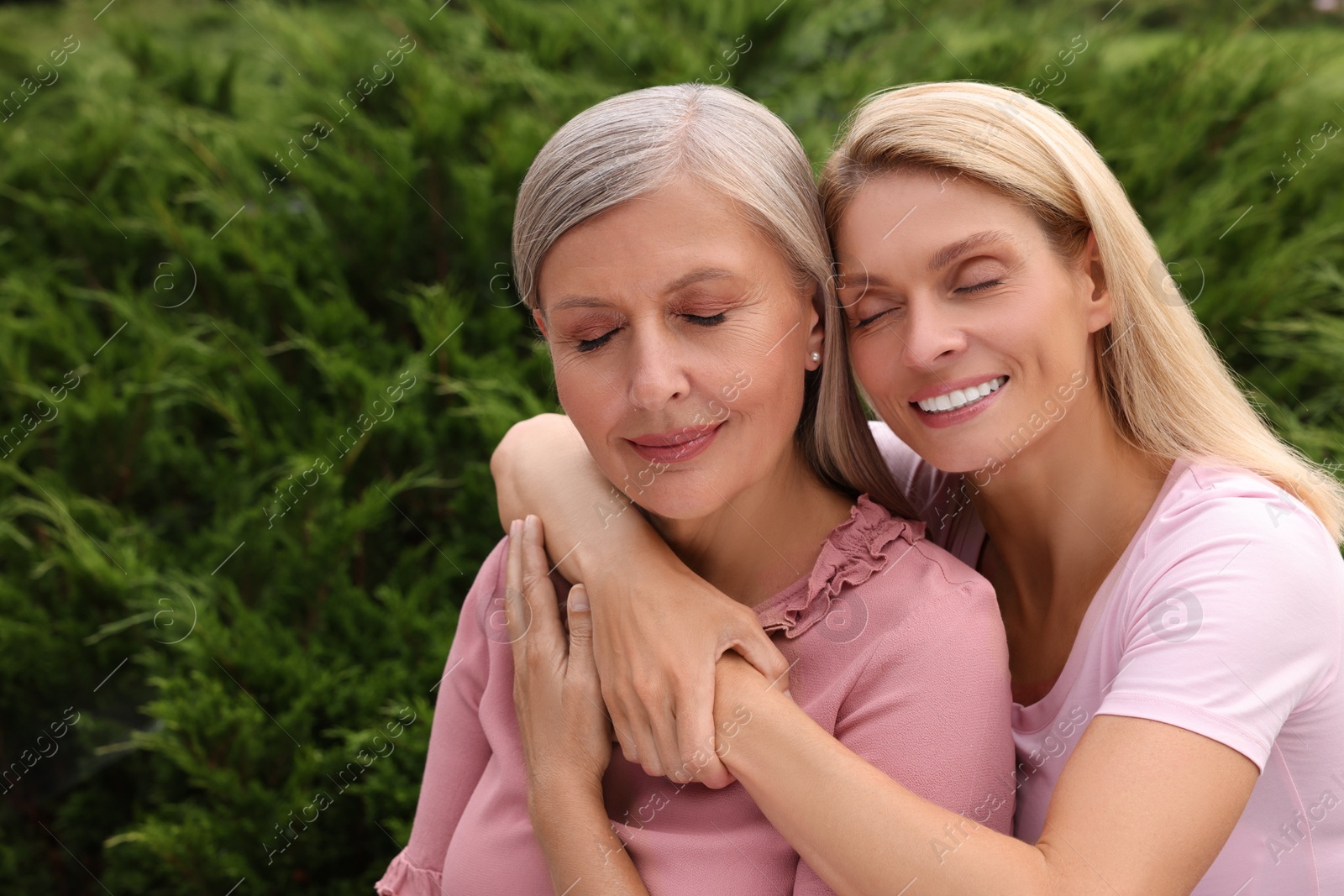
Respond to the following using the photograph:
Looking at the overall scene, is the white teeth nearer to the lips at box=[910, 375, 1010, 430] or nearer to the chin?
the lips at box=[910, 375, 1010, 430]

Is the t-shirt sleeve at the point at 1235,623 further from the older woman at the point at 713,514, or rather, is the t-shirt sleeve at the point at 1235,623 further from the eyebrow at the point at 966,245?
the eyebrow at the point at 966,245

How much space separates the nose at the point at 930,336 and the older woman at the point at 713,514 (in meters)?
0.17

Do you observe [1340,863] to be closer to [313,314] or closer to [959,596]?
[959,596]

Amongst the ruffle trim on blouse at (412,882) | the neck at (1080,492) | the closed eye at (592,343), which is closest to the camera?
the closed eye at (592,343)

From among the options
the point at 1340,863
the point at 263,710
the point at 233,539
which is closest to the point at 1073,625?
the point at 1340,863

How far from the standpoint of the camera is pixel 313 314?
3.66 metres

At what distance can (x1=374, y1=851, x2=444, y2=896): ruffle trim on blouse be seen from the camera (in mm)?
2221

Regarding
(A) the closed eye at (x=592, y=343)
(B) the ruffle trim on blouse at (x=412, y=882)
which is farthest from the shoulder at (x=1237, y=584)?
(B) the ruffle trim on blouse at (x=412, y=882)

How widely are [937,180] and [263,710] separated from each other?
2.39m

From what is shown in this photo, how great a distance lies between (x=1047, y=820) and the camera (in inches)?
64.5

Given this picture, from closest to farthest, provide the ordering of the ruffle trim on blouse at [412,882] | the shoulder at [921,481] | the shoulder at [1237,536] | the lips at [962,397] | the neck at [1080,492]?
1. the shoulder at [1237,536]
2. the lips at [962,397]
3. the neck at [1080,492]
4. the ruffle trim on blouse at [412,882]
5. the shoulder at [921,481]

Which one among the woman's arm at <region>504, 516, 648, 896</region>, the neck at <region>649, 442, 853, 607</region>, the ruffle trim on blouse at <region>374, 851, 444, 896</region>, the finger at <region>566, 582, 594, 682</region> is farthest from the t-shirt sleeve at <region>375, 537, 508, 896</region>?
A: the neck at <region>649, 442, 853, 607</region>

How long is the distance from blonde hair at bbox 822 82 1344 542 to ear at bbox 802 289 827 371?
0.53 feet

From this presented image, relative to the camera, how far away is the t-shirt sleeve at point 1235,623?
164cm
